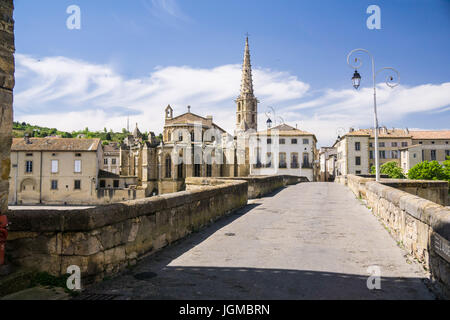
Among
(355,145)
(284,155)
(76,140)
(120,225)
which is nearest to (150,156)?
(76,140)

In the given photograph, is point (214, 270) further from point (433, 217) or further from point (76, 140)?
point (76, 140)

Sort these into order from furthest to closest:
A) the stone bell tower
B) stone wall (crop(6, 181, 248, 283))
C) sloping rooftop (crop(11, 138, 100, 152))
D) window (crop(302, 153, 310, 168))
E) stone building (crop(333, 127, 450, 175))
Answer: the stone bell tower → stone building (crop(333, 127, 450, 175)) → window (crop(302, 153, 310, 168)) → sloping rooftop (crop(11, 138, 100, 152)) → stone wall (crop(6, 181, 248, 283))

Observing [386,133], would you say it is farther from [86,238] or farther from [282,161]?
[86,238]

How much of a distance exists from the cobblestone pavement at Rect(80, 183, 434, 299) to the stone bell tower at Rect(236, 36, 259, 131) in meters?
58.7

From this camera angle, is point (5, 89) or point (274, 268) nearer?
point (5, 89)

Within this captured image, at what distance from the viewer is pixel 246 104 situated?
66.8m

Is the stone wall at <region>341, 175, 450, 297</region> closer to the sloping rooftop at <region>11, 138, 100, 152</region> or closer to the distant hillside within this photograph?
the sloping rooftop at <region>11, 138, 100, 152</region>

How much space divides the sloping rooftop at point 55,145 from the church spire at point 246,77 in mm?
30968

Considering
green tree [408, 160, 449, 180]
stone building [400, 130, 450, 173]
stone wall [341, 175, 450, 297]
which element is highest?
stone building [400, 130, 450, 173]

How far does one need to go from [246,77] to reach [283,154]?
2129 cm

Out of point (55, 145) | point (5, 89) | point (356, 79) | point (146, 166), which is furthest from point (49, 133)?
point (5, 89)

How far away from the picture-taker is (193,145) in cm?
5519

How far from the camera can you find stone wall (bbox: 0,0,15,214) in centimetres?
376

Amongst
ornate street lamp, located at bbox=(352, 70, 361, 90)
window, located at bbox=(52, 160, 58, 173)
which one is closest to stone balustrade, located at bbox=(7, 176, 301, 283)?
ornate street lamp, located at bbox=(352, 70, 361, 90)
